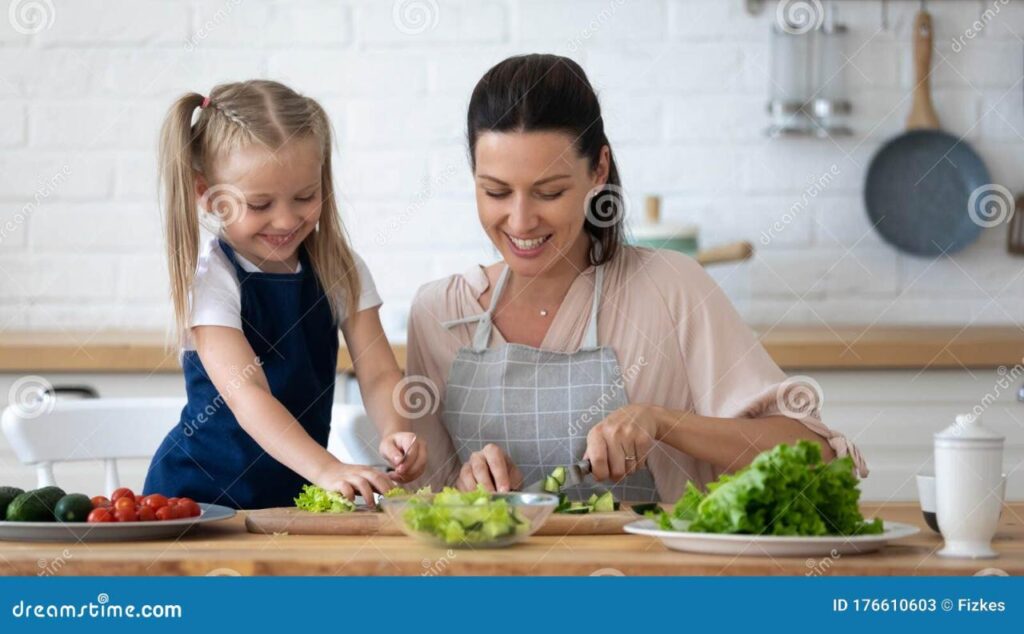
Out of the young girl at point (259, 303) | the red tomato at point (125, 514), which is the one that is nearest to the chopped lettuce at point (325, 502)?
the young girl at point (259, 303)

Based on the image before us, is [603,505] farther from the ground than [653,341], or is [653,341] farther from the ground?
[653,341]

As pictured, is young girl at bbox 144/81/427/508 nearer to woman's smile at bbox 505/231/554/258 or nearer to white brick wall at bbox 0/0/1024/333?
woman's smile at bbox 505/231/554/258

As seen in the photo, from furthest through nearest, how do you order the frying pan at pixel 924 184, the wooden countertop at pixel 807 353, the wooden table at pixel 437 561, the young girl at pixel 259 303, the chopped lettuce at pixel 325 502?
1. the frying pan at pixel 924 184
2. the wooden countertop at pixel 807 353
3. the young girl at pixel 259 303
4. the chopped lettuce at pixel 325 502
5. the wooden table at pixel 437 561

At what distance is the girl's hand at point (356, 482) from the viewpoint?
Answer: 164cm

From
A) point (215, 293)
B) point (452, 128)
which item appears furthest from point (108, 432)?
point (452, 128)

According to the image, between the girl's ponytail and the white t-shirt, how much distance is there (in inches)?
0.8

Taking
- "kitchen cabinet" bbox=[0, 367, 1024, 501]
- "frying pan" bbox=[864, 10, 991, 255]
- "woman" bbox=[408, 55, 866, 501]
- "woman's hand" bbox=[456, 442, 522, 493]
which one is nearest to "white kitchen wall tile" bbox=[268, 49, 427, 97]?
"kitchen cabinet" bbox=[0, 367, 1024, 501]

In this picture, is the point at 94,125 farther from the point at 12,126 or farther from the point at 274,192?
the point at 274,192

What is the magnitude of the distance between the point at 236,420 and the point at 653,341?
642mm

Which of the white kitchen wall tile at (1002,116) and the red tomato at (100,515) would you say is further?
the white kitchen wall tile at (1002,116)

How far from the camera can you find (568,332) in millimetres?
2127

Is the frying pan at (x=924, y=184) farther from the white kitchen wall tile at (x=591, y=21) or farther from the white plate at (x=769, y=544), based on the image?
the white plate at (x=769, y=544)

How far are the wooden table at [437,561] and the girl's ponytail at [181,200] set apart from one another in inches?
21.5

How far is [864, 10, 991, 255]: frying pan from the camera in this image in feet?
11.3
